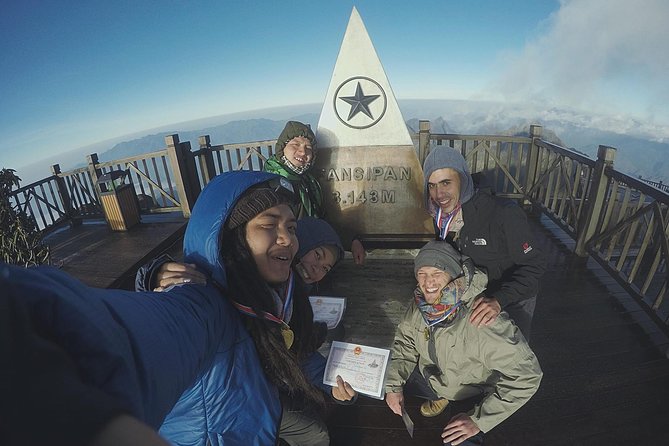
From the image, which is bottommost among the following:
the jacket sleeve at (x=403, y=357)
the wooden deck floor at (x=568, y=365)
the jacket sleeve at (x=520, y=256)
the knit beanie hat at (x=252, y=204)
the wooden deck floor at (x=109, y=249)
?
the wooden deck floor at (x=568, y=365)

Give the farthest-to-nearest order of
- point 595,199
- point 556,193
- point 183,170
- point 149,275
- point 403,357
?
point 183,170, point 556,193, point 595,199, point 403,357, point 149,275

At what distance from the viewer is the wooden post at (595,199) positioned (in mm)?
4086

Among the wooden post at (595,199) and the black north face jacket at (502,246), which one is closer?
the black north face jacket at (502,246)

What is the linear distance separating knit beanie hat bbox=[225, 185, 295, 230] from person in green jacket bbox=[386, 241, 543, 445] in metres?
1.09

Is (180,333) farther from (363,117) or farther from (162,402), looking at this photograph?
(363,117)

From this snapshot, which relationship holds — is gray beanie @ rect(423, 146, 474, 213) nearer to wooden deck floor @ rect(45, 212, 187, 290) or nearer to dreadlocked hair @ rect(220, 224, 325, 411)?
dreadlocked hair @ rect(220, 224, 325, 411)

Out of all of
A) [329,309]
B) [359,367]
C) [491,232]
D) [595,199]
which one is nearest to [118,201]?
[329,309]

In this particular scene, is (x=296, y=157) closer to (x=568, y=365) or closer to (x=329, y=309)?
(x=329, y=309)

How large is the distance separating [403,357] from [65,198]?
9362mm

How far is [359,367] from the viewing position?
1.96 meters

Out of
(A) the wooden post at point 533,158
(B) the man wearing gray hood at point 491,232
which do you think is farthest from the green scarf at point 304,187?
(A) the wooden post at point 533,158

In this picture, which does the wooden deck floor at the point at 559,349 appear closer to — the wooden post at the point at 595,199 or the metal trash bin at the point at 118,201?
the wooden post at the point at 595,199

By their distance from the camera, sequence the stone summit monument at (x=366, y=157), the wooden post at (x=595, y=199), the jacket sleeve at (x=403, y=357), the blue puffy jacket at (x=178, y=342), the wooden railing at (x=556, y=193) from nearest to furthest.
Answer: the blue puffy jacket at (x=178, y=342) → the jacket sleeve at (x=403, y=357) → the wooden railing at (x=556, y=193) → the wooden post at (x=595, y=199) → the stone summit monument at (x=366, y=157)

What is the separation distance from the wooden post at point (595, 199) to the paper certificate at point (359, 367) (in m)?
4.20
